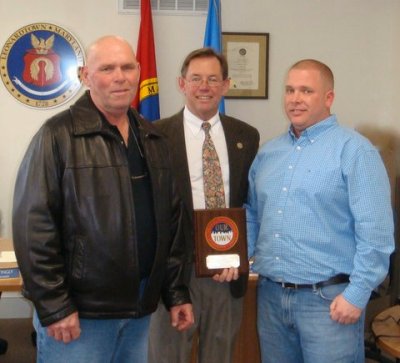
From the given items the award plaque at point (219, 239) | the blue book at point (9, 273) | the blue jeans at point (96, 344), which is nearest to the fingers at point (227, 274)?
the award plaque at point (219, 239)

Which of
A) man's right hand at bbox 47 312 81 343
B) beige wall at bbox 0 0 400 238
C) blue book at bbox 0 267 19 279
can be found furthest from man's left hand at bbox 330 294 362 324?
beige wall at bbox 0 0 400 238

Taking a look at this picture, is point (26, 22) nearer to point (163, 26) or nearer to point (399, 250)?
point (163, 26)

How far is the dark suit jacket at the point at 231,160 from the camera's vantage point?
210 centimetres

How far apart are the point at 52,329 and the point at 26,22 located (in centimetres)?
304

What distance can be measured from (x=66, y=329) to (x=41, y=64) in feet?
9.56

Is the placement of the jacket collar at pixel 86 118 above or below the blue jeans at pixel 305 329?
above

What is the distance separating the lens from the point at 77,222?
1524 mm

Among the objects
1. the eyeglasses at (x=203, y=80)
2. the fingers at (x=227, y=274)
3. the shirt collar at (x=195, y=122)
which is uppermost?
the eyeglasses at (x=203, y=80)

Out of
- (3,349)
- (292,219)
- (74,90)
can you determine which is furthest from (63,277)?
(74,90)

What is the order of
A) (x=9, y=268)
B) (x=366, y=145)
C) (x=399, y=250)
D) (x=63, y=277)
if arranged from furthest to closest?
(x=399, y=250) → (x=9, y=268) → (x=366, y=145) → (x=63, y=277)

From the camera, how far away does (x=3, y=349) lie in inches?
129

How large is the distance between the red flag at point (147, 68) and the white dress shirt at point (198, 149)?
5.38 ft

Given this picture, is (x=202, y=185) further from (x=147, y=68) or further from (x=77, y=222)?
(x=147, y=68)

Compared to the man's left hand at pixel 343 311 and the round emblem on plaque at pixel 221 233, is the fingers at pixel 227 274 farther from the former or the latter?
the man's left hand at pixel 343 311
